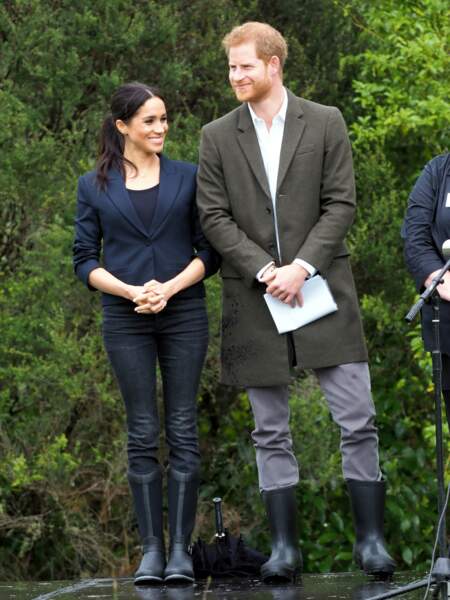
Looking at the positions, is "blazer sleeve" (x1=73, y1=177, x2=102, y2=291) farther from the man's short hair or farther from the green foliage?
the green foliage

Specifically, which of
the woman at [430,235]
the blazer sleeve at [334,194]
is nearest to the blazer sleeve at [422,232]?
the woman at [430,235]

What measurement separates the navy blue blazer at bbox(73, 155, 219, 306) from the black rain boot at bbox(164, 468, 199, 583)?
2.51 feet

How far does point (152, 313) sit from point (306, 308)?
63 centimetres

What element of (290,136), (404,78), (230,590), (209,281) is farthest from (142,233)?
(404,78)

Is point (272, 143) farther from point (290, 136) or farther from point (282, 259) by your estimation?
point (282, 259)

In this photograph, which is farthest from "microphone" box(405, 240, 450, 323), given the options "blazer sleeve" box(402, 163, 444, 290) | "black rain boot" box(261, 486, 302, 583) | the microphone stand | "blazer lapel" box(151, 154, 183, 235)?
"blazer lapel" box(151, 154, 183, 235)

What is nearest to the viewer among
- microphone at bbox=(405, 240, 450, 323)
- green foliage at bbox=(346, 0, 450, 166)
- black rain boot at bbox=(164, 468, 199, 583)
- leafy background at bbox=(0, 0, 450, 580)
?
microphone at bbox=(405, 240, 450, 323)

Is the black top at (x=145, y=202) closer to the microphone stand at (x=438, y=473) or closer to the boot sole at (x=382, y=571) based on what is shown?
the microphone stand at (x=438, y=473)

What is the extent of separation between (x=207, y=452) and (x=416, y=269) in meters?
5.04

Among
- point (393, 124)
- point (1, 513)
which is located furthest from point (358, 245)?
point (1, 513)

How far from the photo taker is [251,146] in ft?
19.5

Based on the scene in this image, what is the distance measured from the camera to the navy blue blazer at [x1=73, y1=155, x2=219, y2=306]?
5.97 meters

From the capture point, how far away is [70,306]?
9.54 metres

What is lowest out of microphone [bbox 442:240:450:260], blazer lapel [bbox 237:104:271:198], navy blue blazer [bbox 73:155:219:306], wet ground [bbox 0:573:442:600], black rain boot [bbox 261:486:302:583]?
wet ground [bbox 0:573:442:600]
